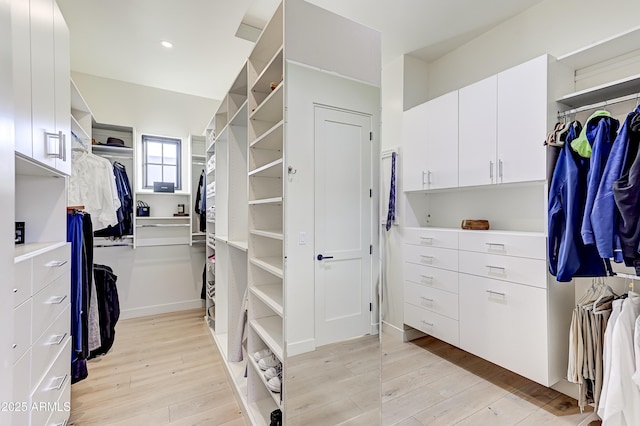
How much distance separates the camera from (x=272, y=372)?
64.7 inches

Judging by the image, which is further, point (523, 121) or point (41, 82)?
point (523, 121)

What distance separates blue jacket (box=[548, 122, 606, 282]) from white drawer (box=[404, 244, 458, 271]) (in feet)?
2.38

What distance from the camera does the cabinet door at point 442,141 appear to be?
2598 mm

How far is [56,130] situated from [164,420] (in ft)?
5.98

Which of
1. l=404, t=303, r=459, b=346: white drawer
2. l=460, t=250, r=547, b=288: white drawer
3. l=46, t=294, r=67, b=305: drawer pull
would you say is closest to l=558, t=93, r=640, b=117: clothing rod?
l=460, t=250, r=547, b=288: white drawer

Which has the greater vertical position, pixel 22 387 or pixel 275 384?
pixel 22 387

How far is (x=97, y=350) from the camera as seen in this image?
218cm

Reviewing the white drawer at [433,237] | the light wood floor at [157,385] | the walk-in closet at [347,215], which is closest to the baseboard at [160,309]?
the walk-in closet at [347,215]

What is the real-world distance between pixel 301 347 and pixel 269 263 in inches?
20.8

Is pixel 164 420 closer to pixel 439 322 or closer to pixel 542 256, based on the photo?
pixel 439 322

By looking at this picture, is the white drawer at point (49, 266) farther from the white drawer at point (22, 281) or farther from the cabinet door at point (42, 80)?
the cabinet door at point (42, 80)

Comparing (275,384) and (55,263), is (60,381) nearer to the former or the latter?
(55,263)

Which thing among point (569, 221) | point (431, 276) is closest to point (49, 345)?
point (431, 276)

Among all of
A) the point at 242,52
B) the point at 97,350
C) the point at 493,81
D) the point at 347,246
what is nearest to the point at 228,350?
the point at 97,350
